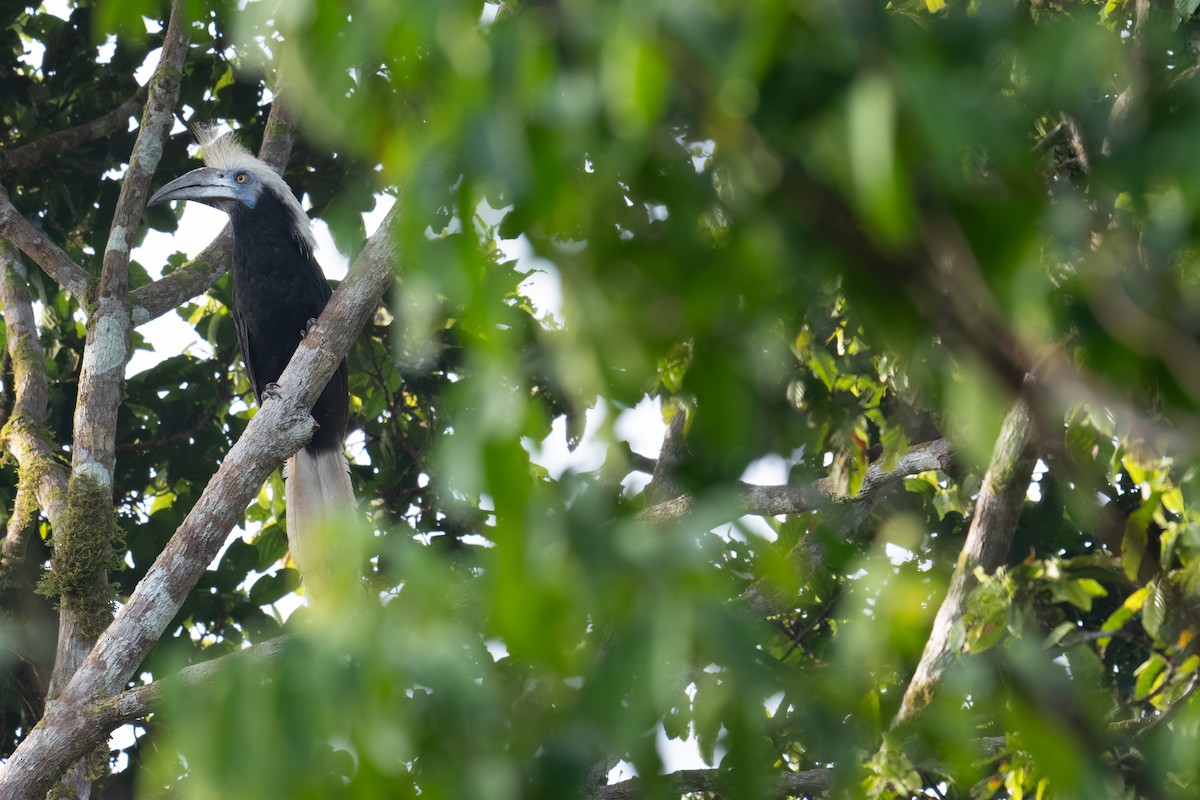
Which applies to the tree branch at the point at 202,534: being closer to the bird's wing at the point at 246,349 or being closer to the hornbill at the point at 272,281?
the hornbill at the point at 272,281

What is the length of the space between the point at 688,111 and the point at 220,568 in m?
3.92

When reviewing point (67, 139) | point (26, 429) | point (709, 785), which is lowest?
point (709, 785)

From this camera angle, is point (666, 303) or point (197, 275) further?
point (197, 275)

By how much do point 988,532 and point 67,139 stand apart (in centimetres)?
388

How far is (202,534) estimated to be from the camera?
3.35 m

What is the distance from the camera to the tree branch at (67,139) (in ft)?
→ 14.9

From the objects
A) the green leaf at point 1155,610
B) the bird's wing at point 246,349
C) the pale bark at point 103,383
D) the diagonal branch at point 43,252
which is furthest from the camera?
the bird's wing at point 246,349

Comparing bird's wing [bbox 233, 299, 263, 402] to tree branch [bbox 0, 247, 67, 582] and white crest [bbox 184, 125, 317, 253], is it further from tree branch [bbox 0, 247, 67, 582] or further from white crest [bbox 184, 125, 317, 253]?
tree branch [bbox 0, 247, 67, 582]

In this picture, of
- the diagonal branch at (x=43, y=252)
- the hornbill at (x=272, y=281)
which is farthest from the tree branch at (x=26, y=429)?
the hornbill at (x=272, y=281)

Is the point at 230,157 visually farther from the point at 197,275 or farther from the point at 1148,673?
the point at 1148,673

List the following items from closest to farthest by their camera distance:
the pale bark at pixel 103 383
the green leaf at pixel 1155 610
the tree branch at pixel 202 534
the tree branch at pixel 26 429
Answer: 1. the green leaf at pixel 1155 610
2. the tree branch at pixel 202 534
3. the pale bark at pixel 103 383
4. the tree branch at pixel 26 429

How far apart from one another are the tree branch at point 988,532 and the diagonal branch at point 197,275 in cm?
295

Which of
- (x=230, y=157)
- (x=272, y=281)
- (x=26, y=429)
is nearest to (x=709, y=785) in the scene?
(x=26, y=429)

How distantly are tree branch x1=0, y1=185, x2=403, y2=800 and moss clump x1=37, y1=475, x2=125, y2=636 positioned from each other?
1.25ft
